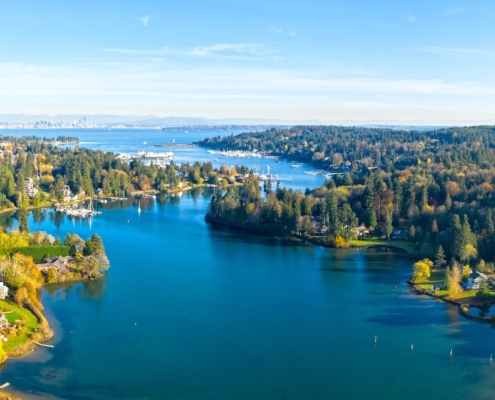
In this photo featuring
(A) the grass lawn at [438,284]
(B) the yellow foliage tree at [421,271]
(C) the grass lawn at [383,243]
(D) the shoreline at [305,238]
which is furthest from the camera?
(C) the grass lawn at [383,243]

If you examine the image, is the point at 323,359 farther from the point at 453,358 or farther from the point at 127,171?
the point at 127,171

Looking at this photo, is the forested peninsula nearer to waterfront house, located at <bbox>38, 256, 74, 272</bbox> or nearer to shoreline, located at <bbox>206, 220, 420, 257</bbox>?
shoreline, located at <bbox>206, 220, 420, 257</bbox>

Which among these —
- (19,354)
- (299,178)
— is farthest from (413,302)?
(299,178)

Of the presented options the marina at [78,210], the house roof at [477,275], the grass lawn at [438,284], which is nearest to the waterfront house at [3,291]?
the grass lawn at [438,284]

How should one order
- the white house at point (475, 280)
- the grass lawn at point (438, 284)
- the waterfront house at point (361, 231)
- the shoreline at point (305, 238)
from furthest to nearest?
the waterfront house at point (361, 231) < the shoreline at point (305, 238) < the white house at point (475, 280) < the grass lawn at point (438, 284)

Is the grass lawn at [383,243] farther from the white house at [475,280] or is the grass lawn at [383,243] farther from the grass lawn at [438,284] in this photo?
the white house at [475,280]

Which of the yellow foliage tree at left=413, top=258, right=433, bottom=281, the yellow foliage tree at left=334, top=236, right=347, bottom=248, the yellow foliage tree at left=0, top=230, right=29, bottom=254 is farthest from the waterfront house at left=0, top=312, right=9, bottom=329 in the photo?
the yellow foliage tree at left=334, top=236, right=347, bottom=248
